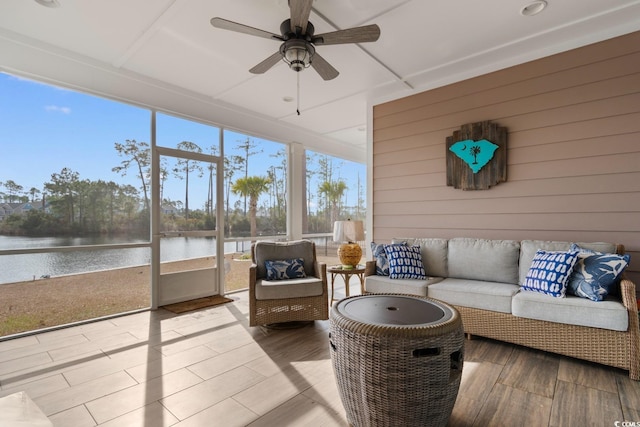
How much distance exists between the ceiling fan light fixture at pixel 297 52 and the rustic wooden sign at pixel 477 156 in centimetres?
222

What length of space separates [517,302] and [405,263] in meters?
1.15

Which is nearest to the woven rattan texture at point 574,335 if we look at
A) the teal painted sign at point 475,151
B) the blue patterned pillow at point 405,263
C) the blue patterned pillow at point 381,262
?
the blue patterned pillow at point 405,263

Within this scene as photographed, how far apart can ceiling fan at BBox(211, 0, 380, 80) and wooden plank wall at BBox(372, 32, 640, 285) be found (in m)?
2.03

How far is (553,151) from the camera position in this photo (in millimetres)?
3238

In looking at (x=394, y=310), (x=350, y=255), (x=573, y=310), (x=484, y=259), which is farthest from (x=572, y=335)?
(x=350, y=255)

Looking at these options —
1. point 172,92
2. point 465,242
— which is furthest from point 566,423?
point 172,92

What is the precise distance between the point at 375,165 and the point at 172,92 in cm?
298

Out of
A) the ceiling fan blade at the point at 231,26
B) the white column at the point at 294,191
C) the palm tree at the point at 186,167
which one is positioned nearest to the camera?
the ceiling fan blade at the point at 231,26

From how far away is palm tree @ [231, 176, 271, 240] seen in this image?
5.22m

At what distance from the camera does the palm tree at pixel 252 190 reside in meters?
5.22

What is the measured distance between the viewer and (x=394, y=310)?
6.37 feet

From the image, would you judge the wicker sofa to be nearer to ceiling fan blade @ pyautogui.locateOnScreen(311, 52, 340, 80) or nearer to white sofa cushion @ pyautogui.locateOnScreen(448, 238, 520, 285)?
white sofa cushion @ pyautogui.locateOnScreen(448, 238, 520, 285)

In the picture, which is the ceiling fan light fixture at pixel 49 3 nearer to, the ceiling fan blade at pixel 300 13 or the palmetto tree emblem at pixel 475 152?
the ceiling fan blade at pixel 300 13

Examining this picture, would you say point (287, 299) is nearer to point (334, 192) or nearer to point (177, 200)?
point (177, 200)
